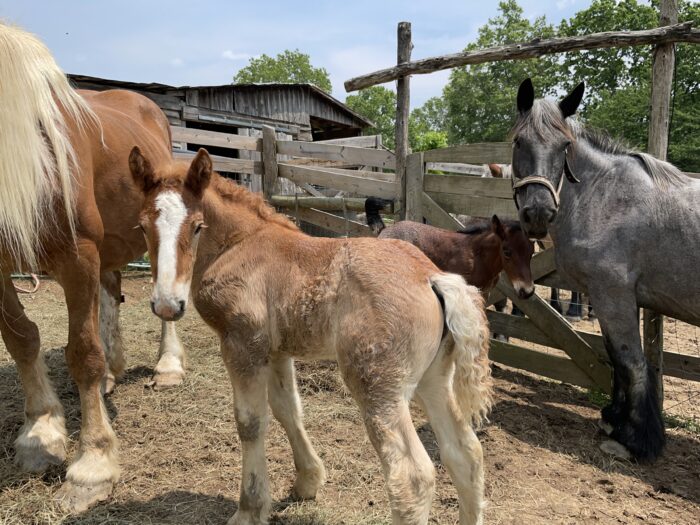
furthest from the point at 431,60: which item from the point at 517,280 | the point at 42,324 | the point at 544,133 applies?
the point at 42,324

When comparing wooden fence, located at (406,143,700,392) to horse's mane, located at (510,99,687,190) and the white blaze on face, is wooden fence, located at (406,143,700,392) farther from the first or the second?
the white blaze on face

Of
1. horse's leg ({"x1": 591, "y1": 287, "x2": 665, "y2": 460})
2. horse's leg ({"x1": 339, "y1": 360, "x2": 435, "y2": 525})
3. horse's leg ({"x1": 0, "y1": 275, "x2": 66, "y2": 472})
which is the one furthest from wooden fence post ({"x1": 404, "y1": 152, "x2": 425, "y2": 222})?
horse's leg ({"x1": 0, "y1": 275, "x2": 66, "y2": 472})

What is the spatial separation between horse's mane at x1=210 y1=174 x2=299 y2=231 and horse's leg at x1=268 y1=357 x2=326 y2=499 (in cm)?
79

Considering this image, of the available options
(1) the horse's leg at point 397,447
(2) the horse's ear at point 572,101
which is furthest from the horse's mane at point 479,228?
(1) the horse's leg at point 397,447

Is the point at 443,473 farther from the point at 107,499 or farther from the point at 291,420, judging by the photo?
the point at 107,499

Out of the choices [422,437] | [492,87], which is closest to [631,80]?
[492,87]

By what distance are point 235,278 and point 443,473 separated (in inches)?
72.1

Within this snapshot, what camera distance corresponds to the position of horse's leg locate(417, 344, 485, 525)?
7.46 ft

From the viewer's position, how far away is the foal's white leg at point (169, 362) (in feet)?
14.2

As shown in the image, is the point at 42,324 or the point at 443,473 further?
the point at 42,324

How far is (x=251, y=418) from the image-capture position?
7.93 ft

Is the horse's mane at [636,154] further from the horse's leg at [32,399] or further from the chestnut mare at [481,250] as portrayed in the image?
the horse's leg at [32,399]

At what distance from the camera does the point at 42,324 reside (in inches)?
234

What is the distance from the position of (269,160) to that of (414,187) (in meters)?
3.34
